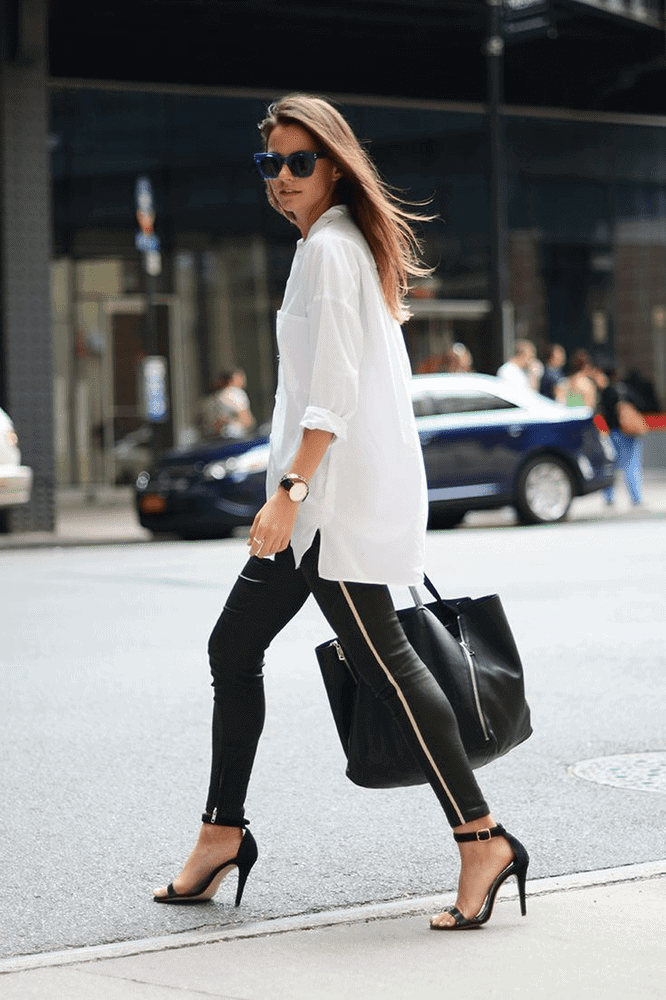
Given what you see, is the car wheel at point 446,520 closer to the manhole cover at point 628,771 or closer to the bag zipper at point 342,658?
the manhole cover at point 628,771

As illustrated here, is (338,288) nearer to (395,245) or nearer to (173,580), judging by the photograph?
(395,245)

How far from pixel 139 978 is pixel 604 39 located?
23.0m

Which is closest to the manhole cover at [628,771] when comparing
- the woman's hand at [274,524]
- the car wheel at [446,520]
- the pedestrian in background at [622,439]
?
the woman's hand at [274,524]

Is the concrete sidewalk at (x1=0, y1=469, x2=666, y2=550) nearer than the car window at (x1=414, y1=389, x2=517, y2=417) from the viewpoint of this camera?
No

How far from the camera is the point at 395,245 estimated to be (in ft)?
13.0

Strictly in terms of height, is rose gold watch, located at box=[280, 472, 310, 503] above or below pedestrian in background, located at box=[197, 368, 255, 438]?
below

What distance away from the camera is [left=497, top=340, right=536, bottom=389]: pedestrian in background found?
18.9 m

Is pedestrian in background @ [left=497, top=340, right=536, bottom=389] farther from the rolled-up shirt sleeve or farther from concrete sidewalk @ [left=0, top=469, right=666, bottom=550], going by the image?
the rolled-up shirt sleeve

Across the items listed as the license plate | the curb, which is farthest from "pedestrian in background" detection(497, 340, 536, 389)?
the curb

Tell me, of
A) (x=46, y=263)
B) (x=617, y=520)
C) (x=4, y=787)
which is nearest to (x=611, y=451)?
(x=617, y=520)

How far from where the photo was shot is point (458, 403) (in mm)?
17031

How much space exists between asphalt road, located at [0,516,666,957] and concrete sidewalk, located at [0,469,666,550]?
585 cm

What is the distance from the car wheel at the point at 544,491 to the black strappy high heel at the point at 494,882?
43.8 feet

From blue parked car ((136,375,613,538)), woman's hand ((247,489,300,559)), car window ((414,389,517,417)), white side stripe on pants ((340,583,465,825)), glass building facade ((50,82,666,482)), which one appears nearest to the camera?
woman's hand ((247,489,300,559))
